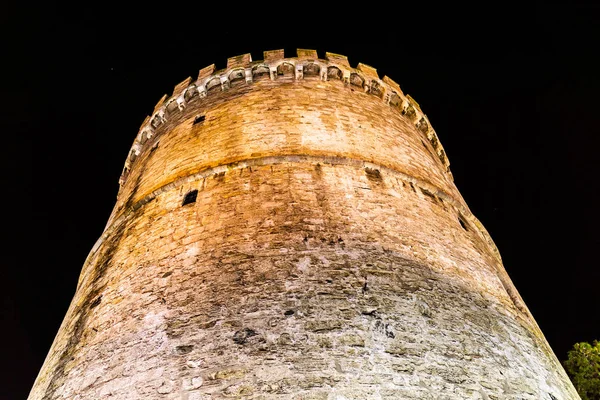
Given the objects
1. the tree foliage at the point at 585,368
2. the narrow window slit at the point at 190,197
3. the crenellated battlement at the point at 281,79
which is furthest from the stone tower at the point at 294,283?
the tree foliage at the point at 585,368

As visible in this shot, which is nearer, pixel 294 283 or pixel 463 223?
pixel 294 283

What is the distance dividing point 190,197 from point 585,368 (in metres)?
10.9

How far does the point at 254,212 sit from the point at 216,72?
5075 millimetres

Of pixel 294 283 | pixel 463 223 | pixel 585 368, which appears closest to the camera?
pixel 294 283

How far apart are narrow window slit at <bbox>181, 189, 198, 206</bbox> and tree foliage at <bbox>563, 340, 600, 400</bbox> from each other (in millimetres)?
10565

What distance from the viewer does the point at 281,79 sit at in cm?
936

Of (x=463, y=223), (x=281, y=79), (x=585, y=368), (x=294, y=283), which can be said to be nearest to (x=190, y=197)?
(x=294, y=283)

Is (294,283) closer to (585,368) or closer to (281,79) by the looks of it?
(281,79)

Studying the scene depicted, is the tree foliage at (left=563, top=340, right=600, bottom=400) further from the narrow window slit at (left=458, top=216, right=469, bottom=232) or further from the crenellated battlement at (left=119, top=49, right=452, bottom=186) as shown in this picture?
the narrow window slit at (left=458, top=216, right=469, bottom=232)

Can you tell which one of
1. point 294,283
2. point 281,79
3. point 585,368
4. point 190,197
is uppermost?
point 281,79

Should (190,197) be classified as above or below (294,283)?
above

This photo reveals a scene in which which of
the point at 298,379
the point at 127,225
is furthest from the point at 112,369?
the point at 127,225

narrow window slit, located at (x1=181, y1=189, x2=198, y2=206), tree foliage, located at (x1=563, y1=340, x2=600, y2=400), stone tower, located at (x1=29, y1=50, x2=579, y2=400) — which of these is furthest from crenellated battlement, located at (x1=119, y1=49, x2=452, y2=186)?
tree foliage, located at (x1=563, y1=340, x2=600, y2=400)

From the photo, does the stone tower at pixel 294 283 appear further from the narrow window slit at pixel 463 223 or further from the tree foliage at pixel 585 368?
the tree foliage at pixel 585 368
